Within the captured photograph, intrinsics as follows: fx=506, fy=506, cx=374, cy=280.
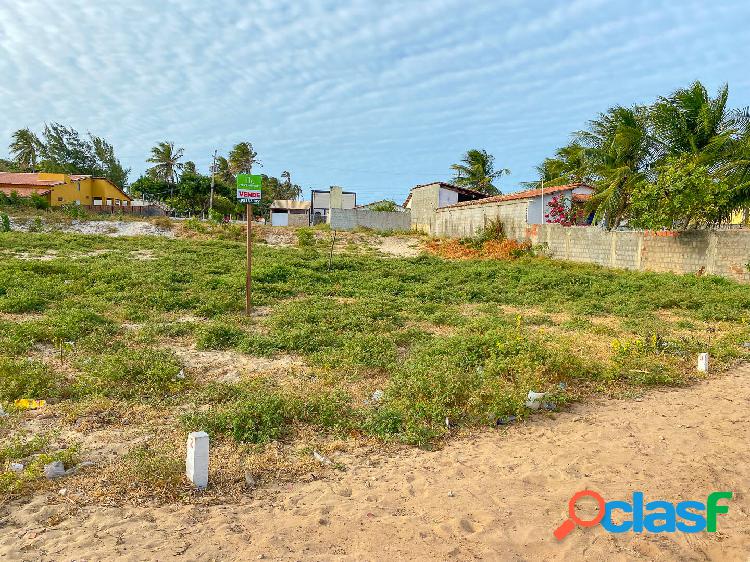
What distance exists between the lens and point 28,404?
4.64m

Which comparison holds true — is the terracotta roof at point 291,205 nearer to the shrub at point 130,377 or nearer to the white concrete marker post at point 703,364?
the shrub at point 130,377

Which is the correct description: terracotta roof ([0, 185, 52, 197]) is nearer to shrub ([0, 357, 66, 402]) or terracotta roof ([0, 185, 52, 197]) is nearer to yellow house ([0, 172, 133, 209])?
yellow house ([0, 172, 133, 209])

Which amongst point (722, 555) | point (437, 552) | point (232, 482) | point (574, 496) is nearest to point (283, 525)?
point (232, 482)

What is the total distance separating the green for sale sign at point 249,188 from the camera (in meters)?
7.92

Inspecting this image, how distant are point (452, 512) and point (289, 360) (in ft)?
11.8

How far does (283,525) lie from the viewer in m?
Answer: 3.04

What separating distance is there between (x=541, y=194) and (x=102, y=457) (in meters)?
19.6

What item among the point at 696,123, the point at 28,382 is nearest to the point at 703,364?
the point at 28,382

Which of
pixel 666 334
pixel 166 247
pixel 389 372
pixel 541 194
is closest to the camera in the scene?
pixel 389 372

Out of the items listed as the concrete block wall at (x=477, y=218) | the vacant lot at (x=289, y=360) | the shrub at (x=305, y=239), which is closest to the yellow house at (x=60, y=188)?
the shrub at (x=305, y=239)

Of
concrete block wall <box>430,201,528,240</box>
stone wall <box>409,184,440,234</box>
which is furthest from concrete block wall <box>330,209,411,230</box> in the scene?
concrete block wall <box>430,201,528,240</box>

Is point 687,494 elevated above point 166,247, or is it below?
below

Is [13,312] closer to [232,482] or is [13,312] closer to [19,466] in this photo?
[19,466]

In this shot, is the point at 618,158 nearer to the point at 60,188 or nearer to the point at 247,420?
the point at 247,420
